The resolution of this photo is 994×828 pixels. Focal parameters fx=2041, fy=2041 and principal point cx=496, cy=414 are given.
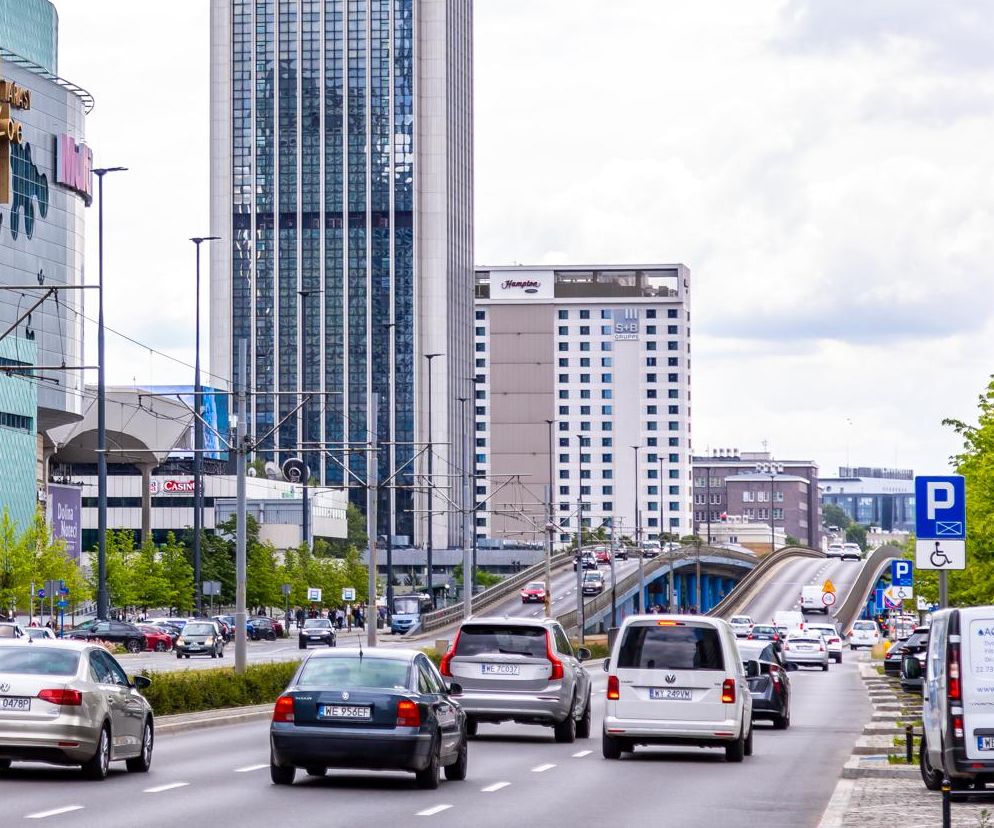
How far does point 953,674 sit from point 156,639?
63.1 metres

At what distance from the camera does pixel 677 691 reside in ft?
80.6

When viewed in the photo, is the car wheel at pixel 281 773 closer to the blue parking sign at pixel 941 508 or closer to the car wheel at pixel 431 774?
the car wheel at pixel 431 774

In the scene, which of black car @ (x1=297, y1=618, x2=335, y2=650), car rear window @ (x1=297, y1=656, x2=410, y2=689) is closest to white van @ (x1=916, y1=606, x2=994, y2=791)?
car rear window @ (x1=297, y1=656, x2=410, y2=689)

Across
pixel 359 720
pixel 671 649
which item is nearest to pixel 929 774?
pixel 359 720

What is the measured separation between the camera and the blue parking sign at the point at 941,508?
22094 mm

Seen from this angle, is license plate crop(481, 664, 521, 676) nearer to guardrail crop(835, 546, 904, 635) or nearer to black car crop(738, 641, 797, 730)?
black car crop(738, 641, 797, 730)

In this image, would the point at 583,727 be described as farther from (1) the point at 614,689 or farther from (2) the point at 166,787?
(2) the point at 166,787

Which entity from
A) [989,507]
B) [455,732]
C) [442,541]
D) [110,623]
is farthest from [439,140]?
[455,732]

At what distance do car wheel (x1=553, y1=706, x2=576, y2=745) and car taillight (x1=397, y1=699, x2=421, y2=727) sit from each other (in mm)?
9926

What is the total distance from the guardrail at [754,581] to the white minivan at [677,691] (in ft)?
322

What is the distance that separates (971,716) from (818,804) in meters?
2.49

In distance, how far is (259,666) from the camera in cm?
3838

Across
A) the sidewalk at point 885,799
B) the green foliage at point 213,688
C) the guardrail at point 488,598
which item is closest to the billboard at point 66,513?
the guardrail at point 488,598

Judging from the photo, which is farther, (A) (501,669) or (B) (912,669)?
(A) (501,669)
